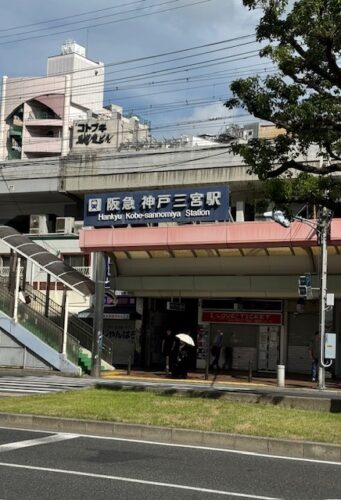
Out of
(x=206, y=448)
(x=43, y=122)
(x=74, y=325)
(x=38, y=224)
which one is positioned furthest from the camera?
(x=43, y=122)

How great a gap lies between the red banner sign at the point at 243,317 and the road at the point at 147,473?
21562 mm

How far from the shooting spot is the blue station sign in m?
28.0

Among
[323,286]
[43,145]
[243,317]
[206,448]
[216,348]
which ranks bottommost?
[206,448]

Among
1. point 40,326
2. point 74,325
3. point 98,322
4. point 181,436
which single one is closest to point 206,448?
point 181,436

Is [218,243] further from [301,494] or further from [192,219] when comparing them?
[301,494]

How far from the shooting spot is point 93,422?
1102 centimetres

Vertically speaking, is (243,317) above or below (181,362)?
above

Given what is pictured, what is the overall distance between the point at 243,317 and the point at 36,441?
884 inches

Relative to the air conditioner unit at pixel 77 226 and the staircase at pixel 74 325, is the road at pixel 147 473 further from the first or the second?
the air conditioner unit at pixel 77 226

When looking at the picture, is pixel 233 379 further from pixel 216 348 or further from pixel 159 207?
pixel 159 207

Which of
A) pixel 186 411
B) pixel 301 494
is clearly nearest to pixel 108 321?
pixel 186 411

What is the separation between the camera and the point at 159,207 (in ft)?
94.9

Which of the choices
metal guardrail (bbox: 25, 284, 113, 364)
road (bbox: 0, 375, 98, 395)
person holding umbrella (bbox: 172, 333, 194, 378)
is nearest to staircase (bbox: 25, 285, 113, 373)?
metal guardrail (bbox: 25, 284, 113, 364)

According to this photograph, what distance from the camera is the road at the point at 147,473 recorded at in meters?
6.92
